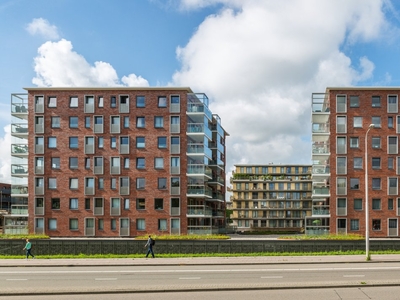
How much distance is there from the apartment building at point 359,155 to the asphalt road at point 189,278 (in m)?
31.7

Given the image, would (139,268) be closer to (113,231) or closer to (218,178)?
(113,231)

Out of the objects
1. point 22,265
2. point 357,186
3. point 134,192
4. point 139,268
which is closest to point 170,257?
point 139,268

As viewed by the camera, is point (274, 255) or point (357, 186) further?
point (357, 186)

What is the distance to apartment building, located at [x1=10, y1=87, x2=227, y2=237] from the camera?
59.1 meters

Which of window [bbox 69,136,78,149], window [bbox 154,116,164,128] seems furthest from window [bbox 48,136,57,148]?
window [bbox 154,116,164,128]

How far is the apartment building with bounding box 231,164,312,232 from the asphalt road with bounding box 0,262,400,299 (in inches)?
3149

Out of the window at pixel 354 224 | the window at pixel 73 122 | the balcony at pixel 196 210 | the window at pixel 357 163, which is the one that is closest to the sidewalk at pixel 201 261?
the window at pixel 354 224

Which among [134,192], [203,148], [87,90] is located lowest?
[134,192]

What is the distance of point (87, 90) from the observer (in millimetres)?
60250

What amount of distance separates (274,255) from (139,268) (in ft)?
34.8

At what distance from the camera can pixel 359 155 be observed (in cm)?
5834

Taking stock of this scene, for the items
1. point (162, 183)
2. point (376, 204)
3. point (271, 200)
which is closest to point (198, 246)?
point (162, 183)

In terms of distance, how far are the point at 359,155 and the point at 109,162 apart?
32.3 metres

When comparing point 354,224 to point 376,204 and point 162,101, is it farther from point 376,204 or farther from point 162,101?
point 162,101
